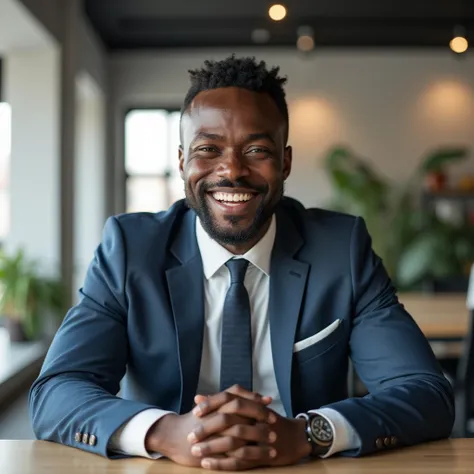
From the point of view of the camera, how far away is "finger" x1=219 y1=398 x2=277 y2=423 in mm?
1385

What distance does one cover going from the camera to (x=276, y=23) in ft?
25.1

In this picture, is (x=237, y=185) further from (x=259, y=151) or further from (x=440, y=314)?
(x=440, y=314)

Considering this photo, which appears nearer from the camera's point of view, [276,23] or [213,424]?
[213,424]

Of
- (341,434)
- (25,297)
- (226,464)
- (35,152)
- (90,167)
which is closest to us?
(226,464)

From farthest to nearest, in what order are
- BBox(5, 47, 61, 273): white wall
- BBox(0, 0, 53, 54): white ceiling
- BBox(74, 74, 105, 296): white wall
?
BBox(74, 74, 105, 296): white wall
BBox(5, 47, 61, 273): white wall
BBox(0, 0, 53, 54): white ceiling

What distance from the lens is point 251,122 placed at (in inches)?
68.3

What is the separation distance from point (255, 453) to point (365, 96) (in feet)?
25.9

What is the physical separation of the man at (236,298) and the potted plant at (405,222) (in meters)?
6.54

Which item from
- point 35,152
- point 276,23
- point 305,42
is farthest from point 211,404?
point 276,23

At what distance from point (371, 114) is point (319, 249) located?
23.8 ft

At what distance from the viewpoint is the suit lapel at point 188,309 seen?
1.73m

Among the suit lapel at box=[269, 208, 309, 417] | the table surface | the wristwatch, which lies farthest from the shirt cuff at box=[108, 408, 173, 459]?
the table surface

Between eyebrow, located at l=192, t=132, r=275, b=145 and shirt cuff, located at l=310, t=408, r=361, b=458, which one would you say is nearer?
shirt cuff, located at l=310, t=408, r=361, b=458

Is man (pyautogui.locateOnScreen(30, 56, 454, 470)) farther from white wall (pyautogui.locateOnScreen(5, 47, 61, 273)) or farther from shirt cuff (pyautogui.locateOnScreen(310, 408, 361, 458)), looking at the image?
white wall (pyautogui.locateOnScreen(5, 47, 61, 273))
